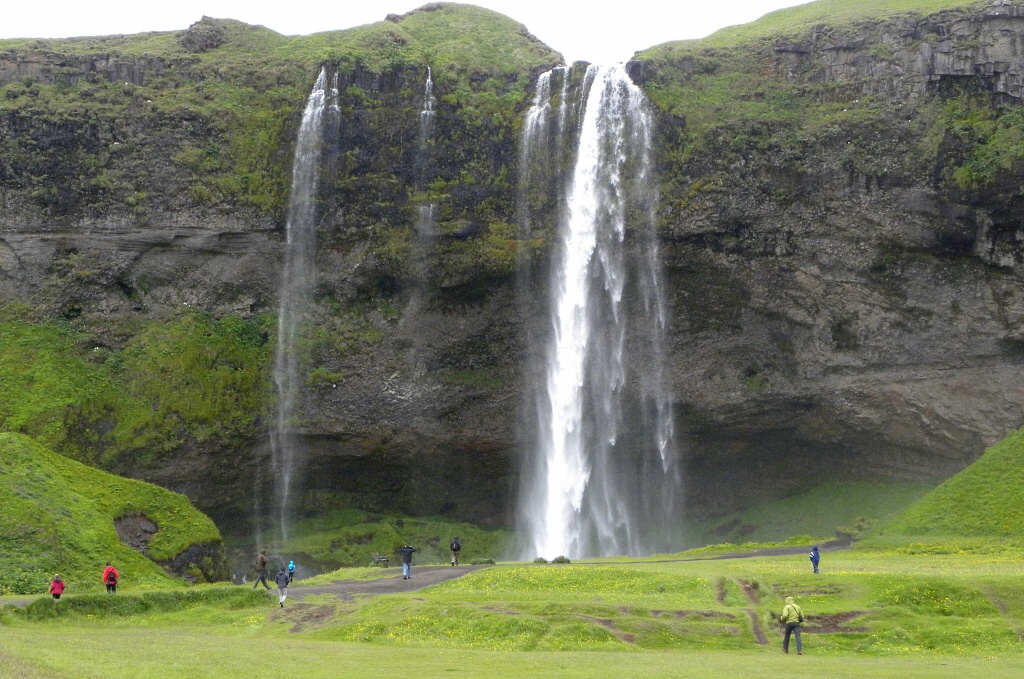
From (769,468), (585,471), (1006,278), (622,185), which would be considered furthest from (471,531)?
(1006,278)

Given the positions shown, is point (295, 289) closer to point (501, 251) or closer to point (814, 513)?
point (501, 251)

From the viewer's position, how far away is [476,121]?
60219mm

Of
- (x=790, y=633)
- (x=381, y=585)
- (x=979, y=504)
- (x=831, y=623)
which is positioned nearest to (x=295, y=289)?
(x=381, y=585)

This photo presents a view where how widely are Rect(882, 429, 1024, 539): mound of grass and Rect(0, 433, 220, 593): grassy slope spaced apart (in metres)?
31.3

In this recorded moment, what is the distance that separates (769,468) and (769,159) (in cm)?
1741

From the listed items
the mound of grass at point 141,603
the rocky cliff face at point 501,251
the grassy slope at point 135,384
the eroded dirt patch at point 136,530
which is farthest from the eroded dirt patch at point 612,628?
the grassy slope at point 135,384

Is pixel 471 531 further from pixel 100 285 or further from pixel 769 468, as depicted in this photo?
pixel 100 285

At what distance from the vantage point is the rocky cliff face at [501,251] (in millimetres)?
55156

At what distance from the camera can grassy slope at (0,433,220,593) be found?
37.2 meters

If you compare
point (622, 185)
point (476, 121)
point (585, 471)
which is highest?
point (476, 121)

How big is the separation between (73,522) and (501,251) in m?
26.5

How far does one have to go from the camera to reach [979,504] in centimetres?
4734

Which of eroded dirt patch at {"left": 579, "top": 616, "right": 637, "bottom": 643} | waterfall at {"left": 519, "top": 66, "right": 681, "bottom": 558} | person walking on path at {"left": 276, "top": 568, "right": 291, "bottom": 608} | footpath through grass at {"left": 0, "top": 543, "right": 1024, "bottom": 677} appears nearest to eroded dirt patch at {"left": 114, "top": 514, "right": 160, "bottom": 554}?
footpath through grass at {"left": 0, "top": 543, "right": 1024, "bottom": 677}

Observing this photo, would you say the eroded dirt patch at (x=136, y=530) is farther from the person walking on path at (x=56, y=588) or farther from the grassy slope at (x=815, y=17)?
the grassy slope at (x=815, y=17)
